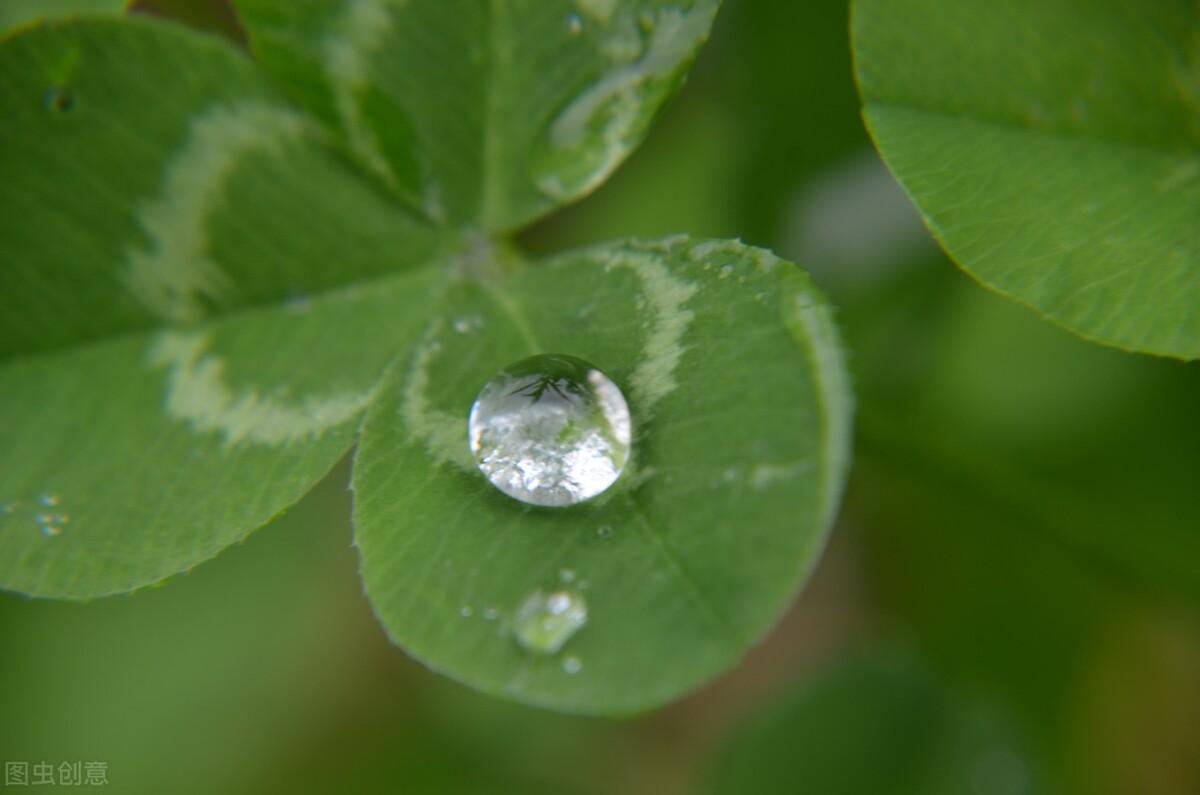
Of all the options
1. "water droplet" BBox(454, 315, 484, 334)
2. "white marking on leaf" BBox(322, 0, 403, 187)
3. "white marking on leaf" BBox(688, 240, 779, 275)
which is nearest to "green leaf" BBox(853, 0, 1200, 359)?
"white marking on leaf" BBox(688, 240, 779, 275)

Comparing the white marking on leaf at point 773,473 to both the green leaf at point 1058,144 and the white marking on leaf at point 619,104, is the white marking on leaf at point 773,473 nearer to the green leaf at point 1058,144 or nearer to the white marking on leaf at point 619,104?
the green leaf at point 1058,144

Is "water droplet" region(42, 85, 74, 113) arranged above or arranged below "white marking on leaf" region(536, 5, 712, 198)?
above

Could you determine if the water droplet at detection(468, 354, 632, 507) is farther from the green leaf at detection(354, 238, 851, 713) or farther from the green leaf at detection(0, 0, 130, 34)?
the green leaf at detection(0, 0, 130, 34)

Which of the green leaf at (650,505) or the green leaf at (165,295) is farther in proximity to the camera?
the green leaf at (165,295)

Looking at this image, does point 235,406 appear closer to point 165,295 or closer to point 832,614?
point 165,295

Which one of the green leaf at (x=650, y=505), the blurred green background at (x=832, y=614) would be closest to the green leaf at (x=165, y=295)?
the green leaf at (x=650, y=505)

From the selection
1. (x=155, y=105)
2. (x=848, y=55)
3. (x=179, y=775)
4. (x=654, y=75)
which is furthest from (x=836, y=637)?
Answer: (x=155, y=105)
